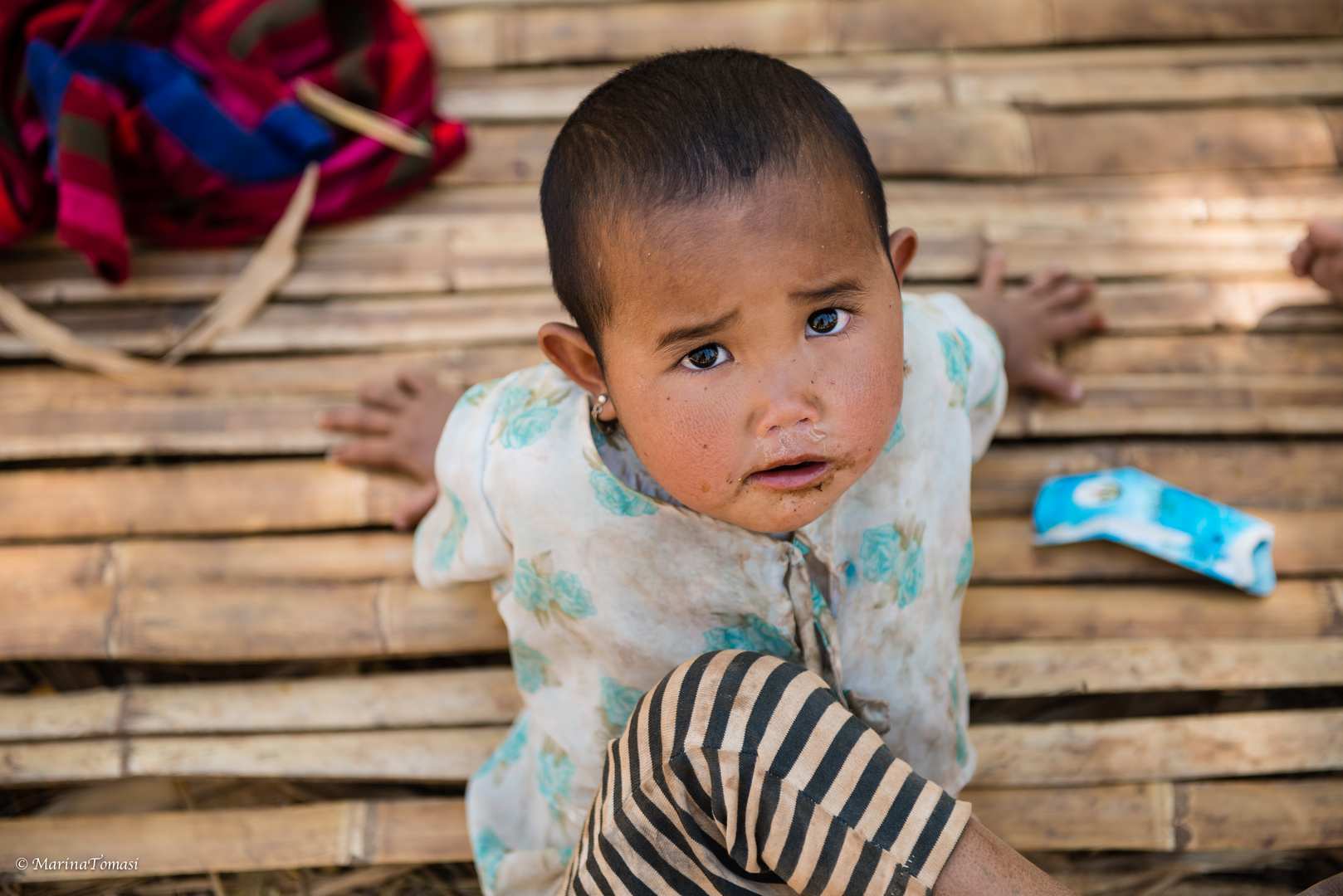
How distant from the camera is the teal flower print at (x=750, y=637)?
971 mm

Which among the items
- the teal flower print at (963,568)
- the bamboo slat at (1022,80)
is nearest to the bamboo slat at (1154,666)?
the teal flower print at (963,568)

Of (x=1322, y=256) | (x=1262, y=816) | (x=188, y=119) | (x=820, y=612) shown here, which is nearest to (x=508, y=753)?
(x=820, y=612)

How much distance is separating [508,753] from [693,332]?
71cm

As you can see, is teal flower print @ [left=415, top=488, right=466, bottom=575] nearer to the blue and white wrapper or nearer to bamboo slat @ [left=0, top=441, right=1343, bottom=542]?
bamboo slat @ [left=0, top=441, right=1343, bottom=542]

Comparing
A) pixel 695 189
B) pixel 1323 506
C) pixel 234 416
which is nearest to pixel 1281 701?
pixel 1323 506

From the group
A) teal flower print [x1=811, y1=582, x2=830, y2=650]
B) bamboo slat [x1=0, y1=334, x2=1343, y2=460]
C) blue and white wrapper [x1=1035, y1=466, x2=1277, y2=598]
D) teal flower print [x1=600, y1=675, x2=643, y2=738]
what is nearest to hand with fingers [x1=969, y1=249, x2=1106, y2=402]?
bamboo slat [x1=0, y1=334, x2=1343, y2=460]

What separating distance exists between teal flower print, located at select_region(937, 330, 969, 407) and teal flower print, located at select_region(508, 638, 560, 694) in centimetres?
52

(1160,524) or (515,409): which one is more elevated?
(515,409)

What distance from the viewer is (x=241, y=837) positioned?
129cm

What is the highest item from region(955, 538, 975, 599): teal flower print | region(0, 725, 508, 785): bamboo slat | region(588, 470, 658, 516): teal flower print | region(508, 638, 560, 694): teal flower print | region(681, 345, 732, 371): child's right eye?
region(681, 345, 732, 371): child's right eye

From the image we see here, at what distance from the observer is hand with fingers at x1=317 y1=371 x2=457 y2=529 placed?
1382mm

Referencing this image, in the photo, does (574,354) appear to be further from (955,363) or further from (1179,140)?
(1179,140)

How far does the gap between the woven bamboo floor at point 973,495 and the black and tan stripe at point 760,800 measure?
49 cm

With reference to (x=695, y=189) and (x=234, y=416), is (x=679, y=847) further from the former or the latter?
(x=234, y=416)
